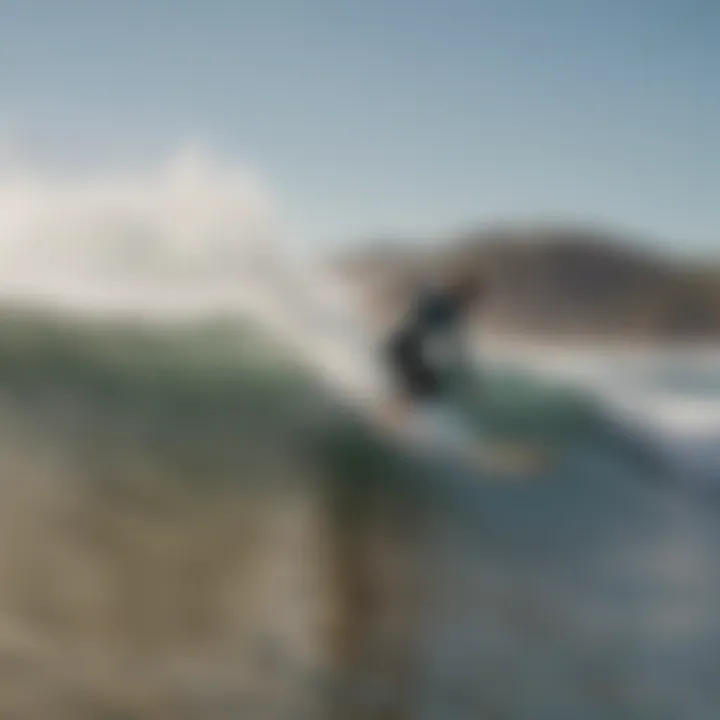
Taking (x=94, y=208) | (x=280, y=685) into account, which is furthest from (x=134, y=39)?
(x=280, y=685)

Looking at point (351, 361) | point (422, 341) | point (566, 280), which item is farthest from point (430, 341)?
point (566, 280)

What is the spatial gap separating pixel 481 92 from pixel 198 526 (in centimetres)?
78

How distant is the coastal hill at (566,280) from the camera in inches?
63.7

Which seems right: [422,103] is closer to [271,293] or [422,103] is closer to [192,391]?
[271,293]

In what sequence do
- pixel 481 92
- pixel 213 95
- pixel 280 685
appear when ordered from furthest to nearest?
1. pixel 481 92
2. pixel 213 95
3. pixel 280 685

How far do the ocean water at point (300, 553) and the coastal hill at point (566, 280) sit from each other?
10 centimetres

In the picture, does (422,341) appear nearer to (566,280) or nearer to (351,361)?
(351,361)

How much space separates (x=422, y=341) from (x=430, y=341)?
15 mm

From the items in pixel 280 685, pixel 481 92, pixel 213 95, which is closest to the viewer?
pixel 280 685

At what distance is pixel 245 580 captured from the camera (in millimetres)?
1557

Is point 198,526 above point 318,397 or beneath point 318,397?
beneath

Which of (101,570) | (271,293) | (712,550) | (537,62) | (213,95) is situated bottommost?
(101,570)

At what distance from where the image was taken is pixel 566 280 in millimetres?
1717

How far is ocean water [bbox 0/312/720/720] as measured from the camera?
1.48 metres
